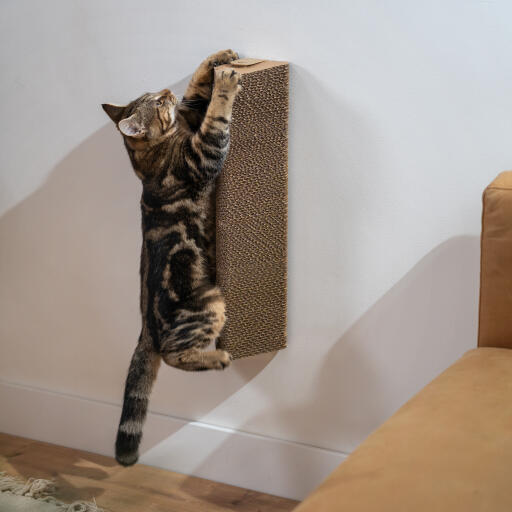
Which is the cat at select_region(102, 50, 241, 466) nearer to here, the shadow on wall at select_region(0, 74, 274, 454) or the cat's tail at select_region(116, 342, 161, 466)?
the cat's tail at select_region(116, 342, 161, 466)

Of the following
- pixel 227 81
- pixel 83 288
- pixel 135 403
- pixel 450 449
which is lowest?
pixel 135 403

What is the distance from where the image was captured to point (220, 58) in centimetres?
159

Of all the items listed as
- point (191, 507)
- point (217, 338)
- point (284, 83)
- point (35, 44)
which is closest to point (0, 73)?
point (35, 44)

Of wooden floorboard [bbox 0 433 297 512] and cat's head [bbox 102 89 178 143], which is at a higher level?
cat's head [bbox 102 89 178 143]

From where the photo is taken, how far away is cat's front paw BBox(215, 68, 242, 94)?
145 centimetres

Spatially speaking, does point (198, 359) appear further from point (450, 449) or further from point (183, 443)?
point (450, 449)

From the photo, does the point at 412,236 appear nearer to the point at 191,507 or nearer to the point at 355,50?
the point at 355,50

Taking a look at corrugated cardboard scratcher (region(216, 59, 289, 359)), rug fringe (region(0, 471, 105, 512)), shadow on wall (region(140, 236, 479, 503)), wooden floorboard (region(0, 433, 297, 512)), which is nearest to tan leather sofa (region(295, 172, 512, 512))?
shadow on wall (region(140, 236, 479, 503))

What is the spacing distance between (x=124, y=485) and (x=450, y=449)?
4.47ft

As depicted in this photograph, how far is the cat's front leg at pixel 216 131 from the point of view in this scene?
1.45m

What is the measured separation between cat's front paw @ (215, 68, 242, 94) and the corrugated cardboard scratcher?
34 mm

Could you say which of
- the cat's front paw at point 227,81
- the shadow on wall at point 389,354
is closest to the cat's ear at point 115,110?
the cat's front paw at point 227,81

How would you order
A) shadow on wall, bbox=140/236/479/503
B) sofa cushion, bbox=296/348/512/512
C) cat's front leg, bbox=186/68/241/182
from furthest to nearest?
shadow on wall, bbox=140/236/479/503 < cat's front leg, bbox=186/68/241/182 < sofa cushion, bbox=296/348/512/512

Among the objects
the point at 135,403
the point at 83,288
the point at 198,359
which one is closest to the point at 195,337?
the point at 198,359
